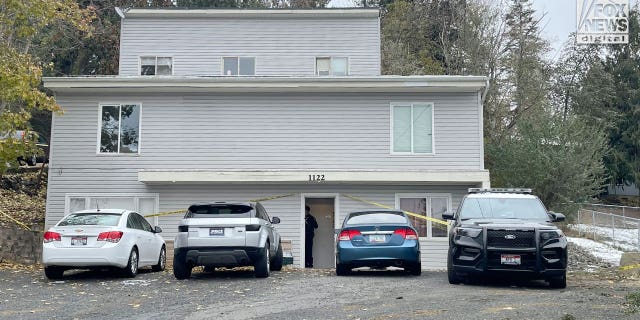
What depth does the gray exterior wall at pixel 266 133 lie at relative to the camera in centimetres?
1939

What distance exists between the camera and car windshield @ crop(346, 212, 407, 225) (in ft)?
45.3

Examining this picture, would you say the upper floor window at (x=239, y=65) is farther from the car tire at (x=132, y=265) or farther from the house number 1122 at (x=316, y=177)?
the car tire at (x=132, y=265)

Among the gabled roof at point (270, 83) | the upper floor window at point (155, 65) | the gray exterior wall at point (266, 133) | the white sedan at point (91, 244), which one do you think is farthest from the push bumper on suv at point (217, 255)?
the upper floor window at point (155, 65)

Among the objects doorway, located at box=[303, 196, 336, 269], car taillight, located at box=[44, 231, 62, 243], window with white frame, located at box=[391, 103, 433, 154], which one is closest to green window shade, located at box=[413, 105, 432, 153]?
window with white frame, located at box=[391, 103, 433, 154]

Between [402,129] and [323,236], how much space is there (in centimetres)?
461

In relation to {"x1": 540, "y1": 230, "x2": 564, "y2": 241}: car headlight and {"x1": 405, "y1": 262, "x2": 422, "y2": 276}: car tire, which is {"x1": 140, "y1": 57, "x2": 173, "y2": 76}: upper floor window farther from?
{"x1": 540, "y1": 230, "x2": 564, "y2": 241}: car headlight

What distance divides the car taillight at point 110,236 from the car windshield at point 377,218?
4782 millimetres

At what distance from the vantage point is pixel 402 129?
19531mm

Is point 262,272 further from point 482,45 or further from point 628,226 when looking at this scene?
point 482,45

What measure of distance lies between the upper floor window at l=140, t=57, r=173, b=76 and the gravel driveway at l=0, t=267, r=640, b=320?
11.3 metres

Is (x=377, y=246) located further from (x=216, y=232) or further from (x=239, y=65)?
(x=239, y=65)

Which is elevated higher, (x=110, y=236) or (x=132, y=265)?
(x=110, y=236)

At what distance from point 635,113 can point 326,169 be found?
2963 centimetres

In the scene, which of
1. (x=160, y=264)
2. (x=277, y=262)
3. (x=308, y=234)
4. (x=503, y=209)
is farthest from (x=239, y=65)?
(x=503, y=209)
